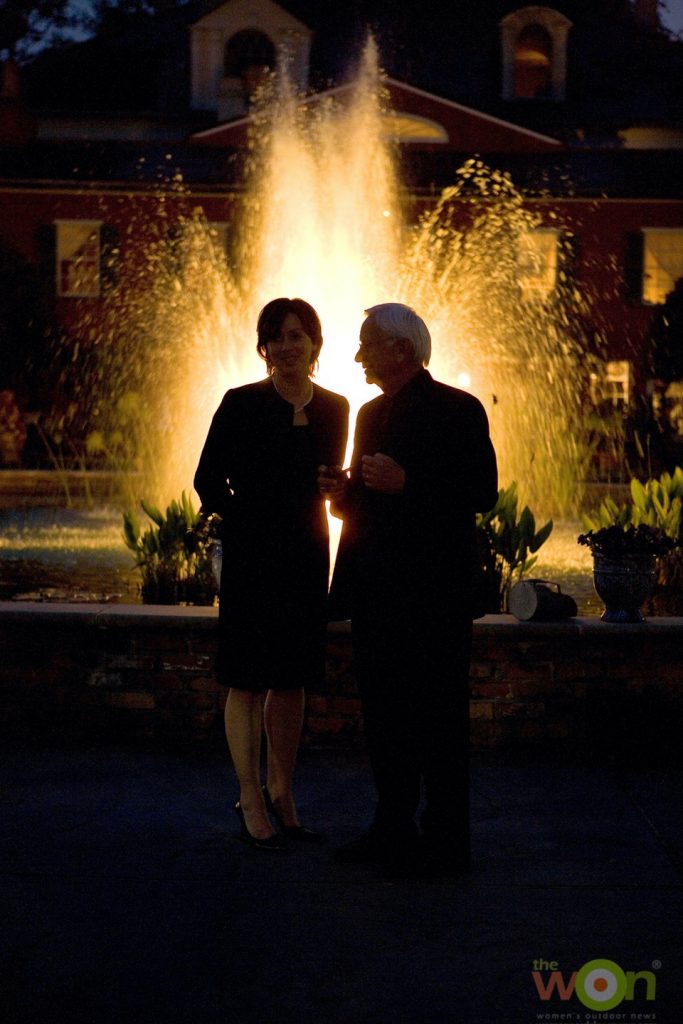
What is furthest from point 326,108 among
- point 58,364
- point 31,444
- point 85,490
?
point 85,490

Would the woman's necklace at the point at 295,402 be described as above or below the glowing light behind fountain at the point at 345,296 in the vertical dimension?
below

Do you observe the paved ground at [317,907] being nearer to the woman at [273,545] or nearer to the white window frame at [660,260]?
the woman at [273,545]

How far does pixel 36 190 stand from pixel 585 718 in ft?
91.8

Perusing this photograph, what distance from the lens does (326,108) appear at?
32531 millimetres

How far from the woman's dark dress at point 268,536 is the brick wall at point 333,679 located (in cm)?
125

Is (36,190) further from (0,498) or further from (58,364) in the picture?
(0,498)

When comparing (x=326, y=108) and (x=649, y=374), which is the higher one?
(x=326, y=108)

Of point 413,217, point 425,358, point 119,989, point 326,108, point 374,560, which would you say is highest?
point 326,108

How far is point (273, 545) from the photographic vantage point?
16.1ft

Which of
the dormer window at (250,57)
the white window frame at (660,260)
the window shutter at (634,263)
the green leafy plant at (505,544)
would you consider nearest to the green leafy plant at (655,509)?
the green leafy plant at (505,544)

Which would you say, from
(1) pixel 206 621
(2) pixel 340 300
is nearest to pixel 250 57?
(2) pixel 340 300

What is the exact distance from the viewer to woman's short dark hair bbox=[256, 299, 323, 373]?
496cm

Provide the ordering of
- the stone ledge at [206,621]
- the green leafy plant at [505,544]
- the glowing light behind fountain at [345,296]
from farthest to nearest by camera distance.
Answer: the glowing light behind fountain at [345,296] → the green leafy plant at [505,544] → the stone ledge at [206,621]

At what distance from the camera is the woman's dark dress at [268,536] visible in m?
4.90
